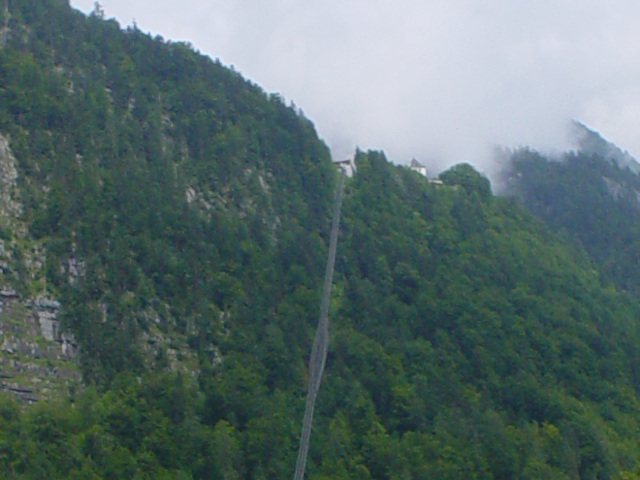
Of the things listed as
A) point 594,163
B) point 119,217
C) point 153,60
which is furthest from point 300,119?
point 594,163

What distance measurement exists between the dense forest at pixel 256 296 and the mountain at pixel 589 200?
7906 millimetres

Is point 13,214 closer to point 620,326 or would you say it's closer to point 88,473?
point 88,473

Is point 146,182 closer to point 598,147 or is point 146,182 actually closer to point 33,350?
point 33,350

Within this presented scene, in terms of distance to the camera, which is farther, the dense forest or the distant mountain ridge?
the distant mountain ridge

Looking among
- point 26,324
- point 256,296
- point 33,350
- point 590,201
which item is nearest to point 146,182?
point 256,296

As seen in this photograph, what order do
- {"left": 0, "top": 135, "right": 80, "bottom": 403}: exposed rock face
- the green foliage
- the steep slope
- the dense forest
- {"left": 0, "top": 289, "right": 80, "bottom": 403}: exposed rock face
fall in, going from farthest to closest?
the green foliage → the steep slope → {"left": 0, "top": 135, "right": 80, "bottom": 403}: exposed rock face → {"left": 0, "top": 289, "right": 80, "bottom": 403}: exposed rock face → the dense forest

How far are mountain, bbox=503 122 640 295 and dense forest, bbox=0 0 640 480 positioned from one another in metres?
7.91

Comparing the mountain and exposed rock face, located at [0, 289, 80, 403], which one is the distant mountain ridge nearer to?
the mountain

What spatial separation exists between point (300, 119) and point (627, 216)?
2806 cm

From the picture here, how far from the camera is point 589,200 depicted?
7125 cm

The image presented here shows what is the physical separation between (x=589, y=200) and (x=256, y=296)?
125ft

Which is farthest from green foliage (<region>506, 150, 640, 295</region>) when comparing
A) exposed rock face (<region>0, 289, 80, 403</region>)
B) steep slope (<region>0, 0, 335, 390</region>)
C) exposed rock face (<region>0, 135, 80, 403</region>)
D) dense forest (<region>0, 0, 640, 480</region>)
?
exposed rock face (<region>0, 289, 80, 403</region>)

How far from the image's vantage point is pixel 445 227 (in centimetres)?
5109

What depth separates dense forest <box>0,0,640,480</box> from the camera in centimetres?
2983
